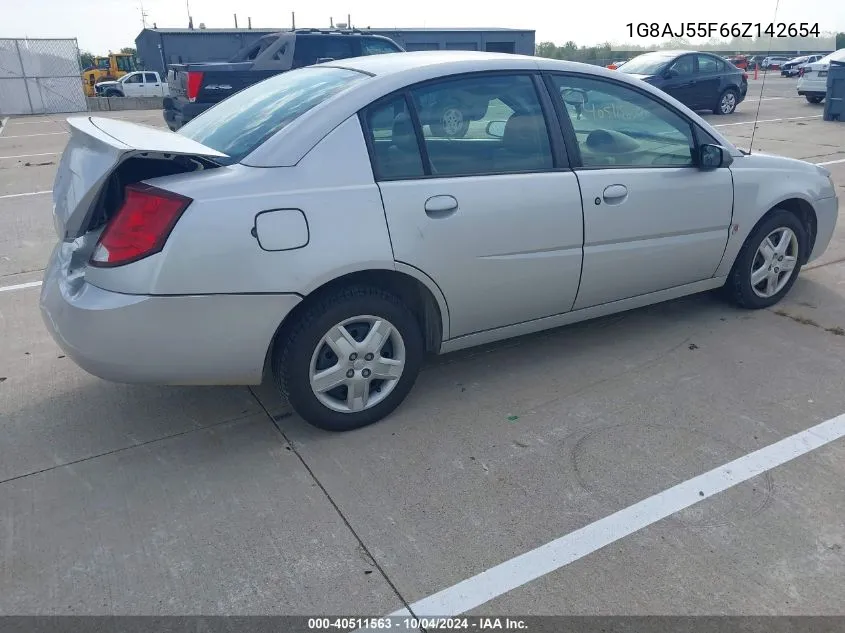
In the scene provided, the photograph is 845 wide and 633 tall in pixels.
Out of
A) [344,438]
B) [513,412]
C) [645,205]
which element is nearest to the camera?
[344,438]

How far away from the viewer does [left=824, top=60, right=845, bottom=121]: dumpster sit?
14758 mm

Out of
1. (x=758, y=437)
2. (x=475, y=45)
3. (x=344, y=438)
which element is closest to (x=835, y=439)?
(x=758, y=437)

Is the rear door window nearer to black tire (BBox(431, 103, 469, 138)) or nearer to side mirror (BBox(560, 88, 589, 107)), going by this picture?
side mirror (BBox(560, 88, 589, 107))

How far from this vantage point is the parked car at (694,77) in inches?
631

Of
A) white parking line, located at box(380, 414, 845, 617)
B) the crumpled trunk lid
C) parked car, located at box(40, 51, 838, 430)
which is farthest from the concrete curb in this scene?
white parking line, located at box(380, 414, 845, 617)

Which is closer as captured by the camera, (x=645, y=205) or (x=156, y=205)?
(x=156, y=205)

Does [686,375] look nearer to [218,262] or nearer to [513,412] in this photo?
[513,412]

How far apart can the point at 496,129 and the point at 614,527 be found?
1.99 metres

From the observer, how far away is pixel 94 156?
3.00 m

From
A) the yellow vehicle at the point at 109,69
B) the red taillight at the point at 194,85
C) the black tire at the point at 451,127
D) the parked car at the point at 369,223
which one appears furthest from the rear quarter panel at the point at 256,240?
the yellow vehicle at the point at 109,69

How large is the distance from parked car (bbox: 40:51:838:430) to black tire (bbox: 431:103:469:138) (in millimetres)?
51

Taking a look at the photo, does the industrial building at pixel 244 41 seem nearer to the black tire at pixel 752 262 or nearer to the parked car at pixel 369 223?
the black tire at pixel 752 262

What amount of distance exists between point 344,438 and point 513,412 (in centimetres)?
86

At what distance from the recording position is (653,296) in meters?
4.24
